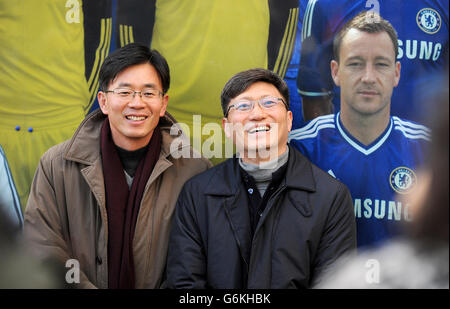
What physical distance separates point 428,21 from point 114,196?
2287 millimetres

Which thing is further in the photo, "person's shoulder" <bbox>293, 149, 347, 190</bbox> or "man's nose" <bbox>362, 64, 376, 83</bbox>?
"man's nose" <bbox>362, 64, 376, 83</bbox>

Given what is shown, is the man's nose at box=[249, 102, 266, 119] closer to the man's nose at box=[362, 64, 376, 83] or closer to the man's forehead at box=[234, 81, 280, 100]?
the man's forehead at box=[234, 81, 280, 100]

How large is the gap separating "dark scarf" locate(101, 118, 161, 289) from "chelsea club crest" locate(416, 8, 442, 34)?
198 cm

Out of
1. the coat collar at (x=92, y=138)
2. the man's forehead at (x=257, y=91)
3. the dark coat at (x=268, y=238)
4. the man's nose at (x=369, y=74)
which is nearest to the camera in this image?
the dark coat at (x=268, y=238)

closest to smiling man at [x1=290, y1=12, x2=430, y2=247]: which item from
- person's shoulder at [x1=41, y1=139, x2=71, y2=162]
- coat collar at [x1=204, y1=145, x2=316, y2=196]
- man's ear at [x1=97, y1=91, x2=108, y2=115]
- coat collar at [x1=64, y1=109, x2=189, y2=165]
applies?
coat collar at [x1=204, y1=145, x2=316, y2=196]

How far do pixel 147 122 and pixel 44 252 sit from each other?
922mm

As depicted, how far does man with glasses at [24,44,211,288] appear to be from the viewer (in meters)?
2.50

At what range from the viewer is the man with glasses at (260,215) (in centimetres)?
233

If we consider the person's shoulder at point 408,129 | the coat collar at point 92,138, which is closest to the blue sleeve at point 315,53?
the person's shoulder at point 408,129

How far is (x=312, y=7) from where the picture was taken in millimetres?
2969

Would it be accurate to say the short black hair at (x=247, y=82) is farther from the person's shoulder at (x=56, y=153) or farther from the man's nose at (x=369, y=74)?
the person's shoulder at (x=56, y=153)

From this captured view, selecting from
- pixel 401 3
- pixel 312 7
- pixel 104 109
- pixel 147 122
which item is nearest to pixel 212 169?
pixel 147 122

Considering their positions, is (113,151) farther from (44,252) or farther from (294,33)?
(294,33)

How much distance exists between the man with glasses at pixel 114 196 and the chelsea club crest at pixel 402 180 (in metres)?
1.44
